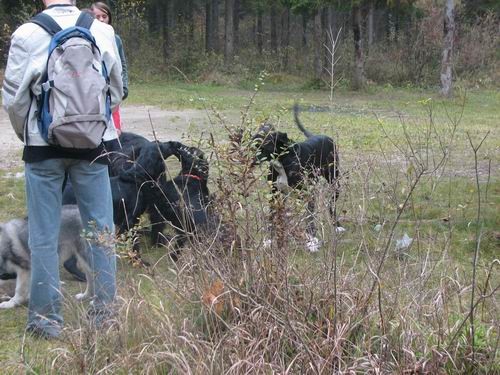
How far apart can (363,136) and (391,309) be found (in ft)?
28.4

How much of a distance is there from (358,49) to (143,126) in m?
11.1

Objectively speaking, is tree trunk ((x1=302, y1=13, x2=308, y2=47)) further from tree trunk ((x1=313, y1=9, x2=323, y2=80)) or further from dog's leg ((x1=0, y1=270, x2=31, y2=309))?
dog's leg ((x1=0, y1=270, x2=31, y2=309))

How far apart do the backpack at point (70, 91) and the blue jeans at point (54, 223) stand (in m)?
0.22

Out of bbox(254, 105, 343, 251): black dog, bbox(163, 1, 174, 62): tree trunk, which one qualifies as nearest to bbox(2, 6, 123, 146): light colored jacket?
bbox(254, 105, 343, 251): black dog

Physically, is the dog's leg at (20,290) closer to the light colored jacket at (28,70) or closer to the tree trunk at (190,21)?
the light colored jacket at (28,70)

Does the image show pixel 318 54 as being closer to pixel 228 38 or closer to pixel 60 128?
pixel 228 38

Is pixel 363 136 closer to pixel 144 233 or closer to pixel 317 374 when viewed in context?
pixel 144 233

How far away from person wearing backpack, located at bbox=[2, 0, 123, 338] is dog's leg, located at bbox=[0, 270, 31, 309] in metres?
0.72

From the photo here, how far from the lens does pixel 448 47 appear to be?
20359 millimetres

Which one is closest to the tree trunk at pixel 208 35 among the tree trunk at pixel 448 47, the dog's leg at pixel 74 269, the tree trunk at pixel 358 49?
the tree trunk at pixel 358 49

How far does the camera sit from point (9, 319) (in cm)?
458

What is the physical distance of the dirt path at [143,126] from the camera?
10625 mm

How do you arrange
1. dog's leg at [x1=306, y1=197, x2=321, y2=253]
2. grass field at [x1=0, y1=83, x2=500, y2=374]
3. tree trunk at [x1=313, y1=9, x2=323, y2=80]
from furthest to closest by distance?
tree trunk at [x1=313, y1=9, x2=323, y2=80], dog's leg at [x1=306, y1=197, x2=321, y2=253], grass field at [x1=0, y1=83, x2=500, y2=374]

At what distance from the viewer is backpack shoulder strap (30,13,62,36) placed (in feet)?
12.4
